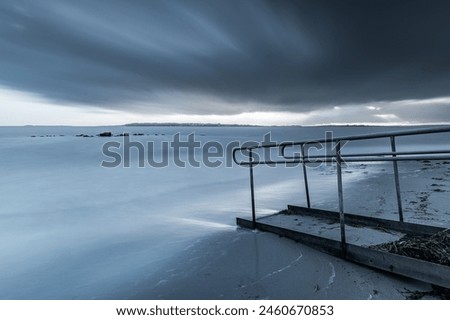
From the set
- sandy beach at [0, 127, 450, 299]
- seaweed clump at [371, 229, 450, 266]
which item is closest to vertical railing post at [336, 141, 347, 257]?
sandy beach at [0, 127, 450, 299]

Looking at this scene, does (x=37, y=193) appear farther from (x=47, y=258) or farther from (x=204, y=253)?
(x=204, y=253)

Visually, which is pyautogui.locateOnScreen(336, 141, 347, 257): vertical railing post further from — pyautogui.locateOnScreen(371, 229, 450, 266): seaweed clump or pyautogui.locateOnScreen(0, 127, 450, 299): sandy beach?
pyautogui.locateOnScreen(371, 229, 450, 266): seaweed clump

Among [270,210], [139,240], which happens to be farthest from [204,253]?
[270,210]

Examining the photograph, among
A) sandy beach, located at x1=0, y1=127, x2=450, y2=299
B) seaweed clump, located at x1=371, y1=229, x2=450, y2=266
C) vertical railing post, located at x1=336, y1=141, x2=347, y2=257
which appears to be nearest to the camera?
seaweed clump, located at x1=371, y1=229, x2=450, y2=266

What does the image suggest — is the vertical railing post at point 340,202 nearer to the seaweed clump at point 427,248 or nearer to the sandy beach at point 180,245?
the sandy beach at point 180,245

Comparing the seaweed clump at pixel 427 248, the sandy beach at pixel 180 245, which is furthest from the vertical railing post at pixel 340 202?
the seaweed clump at pixel 427 248

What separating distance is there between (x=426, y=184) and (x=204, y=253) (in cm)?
695

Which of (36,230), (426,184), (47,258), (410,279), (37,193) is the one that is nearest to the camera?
(410,279)

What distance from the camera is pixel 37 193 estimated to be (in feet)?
28.4

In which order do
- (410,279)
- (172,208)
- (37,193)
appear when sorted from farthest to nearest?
(37,193)
(172,208)
(410,279)

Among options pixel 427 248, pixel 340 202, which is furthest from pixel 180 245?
pixel 427 248

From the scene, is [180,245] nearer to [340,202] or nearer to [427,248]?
[340,202]

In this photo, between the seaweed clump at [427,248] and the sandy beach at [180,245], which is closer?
the seaweed clump at [427,248]

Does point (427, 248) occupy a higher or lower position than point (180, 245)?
higher
